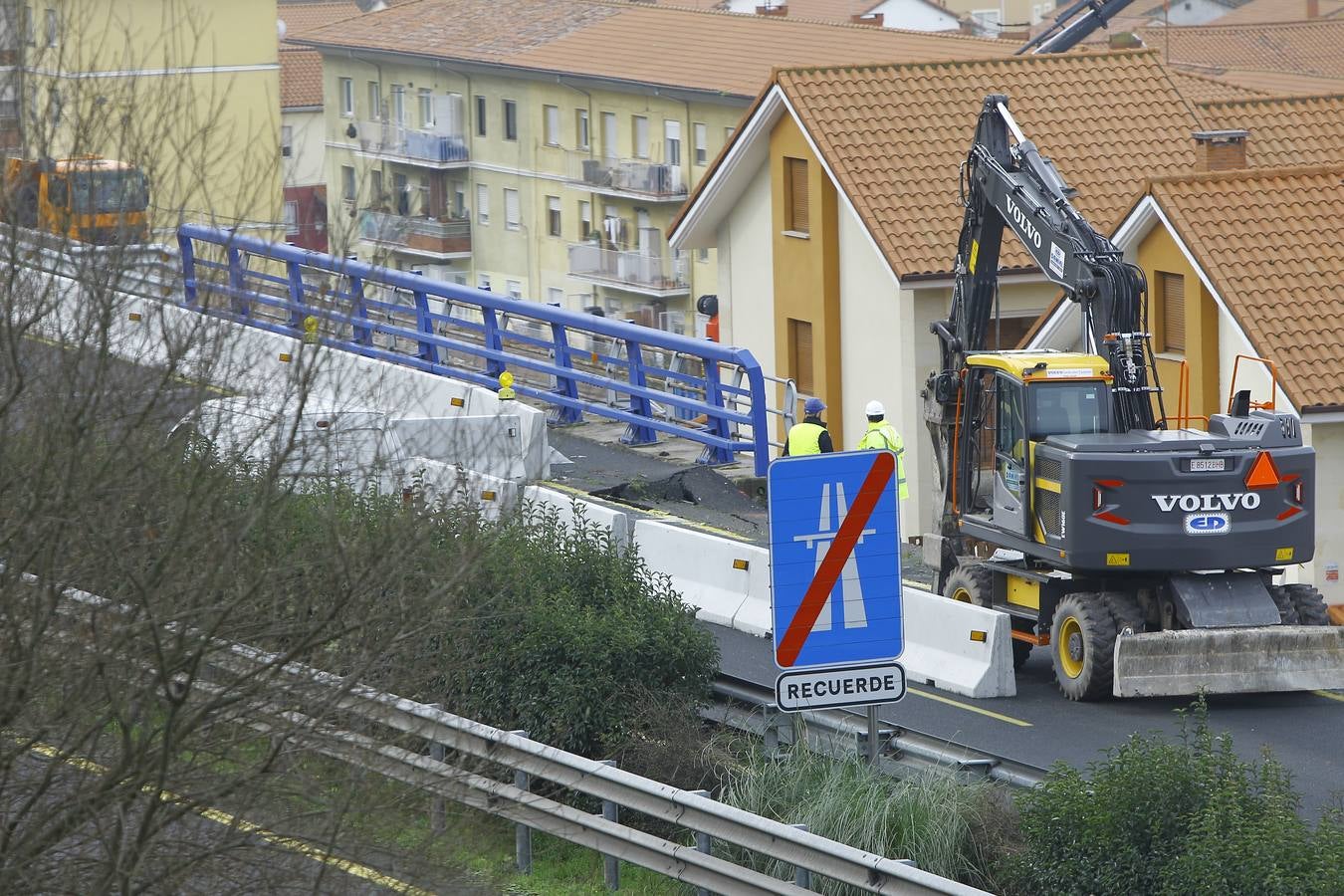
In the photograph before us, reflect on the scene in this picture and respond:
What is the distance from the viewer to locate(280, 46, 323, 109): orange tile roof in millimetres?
92562

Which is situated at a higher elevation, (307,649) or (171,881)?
(307,649)

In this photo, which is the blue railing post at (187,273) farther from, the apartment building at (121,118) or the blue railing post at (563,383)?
the blue railing post at (563,383)

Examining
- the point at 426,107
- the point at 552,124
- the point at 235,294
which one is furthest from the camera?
the point at 426,107

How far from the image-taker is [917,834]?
11109 mm

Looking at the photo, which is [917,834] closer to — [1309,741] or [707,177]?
[1309,741]

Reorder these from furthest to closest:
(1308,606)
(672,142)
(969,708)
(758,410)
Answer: (672,142)
(758,410)
(1308,606)
(969,708)

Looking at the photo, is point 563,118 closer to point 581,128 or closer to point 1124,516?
point 581,128

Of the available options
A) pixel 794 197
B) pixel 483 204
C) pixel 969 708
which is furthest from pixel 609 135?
pixel 969 708

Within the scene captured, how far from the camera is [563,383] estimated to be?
27.8 meters

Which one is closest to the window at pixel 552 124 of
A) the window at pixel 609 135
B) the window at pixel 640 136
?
the window at pixel 609 135

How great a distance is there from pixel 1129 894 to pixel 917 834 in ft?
4.43

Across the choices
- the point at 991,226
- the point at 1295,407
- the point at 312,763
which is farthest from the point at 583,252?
the point at 312,763

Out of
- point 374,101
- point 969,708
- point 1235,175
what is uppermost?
point 374,101

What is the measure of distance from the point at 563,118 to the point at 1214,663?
200ft
